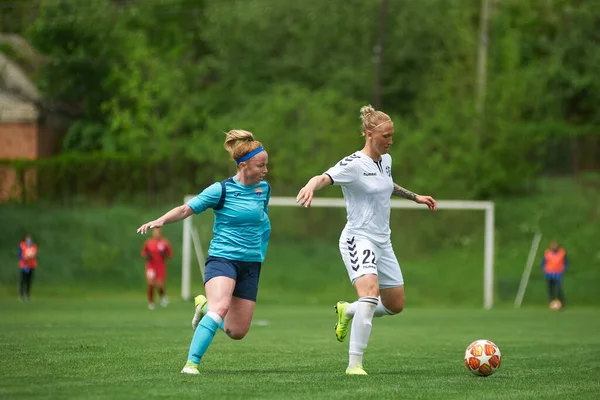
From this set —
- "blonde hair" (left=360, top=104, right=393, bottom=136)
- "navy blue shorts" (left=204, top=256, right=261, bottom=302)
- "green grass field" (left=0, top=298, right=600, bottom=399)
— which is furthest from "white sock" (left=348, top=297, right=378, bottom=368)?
"blonde hair" (left=360, top=104, right=393, bottom=136)

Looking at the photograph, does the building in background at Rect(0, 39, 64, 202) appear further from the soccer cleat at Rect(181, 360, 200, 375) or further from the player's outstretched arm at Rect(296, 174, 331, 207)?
the player's outstretched arm at Rect(296, 174, 331, 207)

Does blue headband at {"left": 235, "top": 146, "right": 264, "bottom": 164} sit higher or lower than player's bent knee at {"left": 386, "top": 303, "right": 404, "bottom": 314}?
higher

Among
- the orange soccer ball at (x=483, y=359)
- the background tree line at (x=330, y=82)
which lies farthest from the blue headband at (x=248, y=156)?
the background tree line at (x=330, y=82)

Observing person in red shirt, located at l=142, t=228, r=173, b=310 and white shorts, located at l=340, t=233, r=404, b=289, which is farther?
person in red shirt, located at l=142, t=228, r=173, b=310

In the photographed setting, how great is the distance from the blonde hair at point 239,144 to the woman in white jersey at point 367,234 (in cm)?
69

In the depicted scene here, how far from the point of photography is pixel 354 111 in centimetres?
4541

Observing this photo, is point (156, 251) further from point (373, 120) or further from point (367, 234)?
point (373, 120)

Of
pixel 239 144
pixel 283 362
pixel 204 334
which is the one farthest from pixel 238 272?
pixel 283 362

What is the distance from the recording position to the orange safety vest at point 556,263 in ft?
99.0

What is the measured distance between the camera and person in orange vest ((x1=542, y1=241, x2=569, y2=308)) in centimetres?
3019

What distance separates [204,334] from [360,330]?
1.37 m

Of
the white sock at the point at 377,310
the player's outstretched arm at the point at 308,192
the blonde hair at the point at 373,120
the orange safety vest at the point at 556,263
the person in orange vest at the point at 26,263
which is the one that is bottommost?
the person in orange vest at the point at 26,263

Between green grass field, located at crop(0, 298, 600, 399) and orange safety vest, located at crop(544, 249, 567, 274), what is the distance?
10.7 meters

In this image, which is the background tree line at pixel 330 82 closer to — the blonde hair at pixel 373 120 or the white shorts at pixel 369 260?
the white shorts at pixel 369 260
